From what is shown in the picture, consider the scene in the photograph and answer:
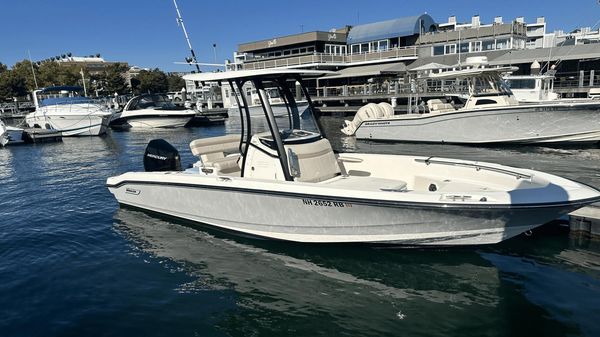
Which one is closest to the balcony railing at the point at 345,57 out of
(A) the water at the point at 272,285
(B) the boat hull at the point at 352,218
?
(A) the water at the point at 272,285

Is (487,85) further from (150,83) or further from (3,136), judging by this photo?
(150,83)

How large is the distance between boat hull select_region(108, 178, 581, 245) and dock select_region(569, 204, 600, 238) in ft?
6.53

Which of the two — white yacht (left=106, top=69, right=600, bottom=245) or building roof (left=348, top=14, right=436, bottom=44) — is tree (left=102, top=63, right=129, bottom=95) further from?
white yacht (left=106, top=69, right=600, bottom=245)

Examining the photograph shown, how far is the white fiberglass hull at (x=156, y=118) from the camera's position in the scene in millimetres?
35188

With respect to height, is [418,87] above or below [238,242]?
above

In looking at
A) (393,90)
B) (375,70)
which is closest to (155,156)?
(393,90)

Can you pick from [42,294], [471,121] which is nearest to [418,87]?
[471,121]

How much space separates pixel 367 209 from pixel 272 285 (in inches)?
70.2

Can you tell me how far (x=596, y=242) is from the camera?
6.93 m

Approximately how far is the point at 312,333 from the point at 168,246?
3707mm

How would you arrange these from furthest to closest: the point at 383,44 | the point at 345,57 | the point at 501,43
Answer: the point at 345,57
the point at 383,44
the point at 501,43

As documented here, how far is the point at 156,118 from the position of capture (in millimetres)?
35688

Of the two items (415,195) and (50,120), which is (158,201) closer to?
(415,195)

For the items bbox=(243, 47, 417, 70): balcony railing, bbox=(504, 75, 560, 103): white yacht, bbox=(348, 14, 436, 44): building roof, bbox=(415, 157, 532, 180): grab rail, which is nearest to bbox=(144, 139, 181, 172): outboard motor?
bbox=(415, 157, 532, 180): grab rail
